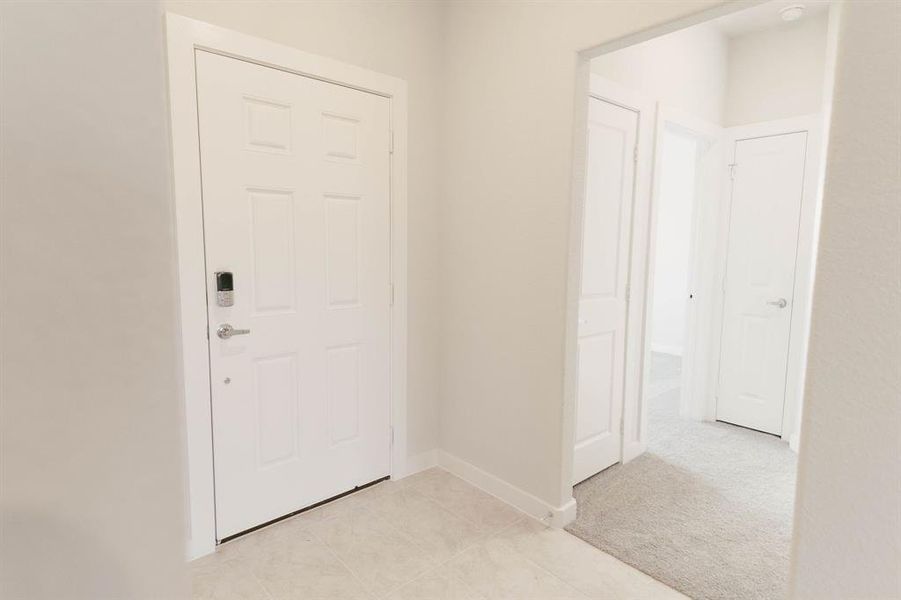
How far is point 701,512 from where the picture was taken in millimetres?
2348

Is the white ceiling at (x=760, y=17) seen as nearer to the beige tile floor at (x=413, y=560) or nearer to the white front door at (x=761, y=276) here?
the white front door at (x=761, y=276)

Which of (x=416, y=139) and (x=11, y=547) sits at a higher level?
(x=416, y=139)

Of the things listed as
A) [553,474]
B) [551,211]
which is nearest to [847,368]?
[551,211]

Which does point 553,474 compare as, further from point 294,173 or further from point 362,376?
point 294,173

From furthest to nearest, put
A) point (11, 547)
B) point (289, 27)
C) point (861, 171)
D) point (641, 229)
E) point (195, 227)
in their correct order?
point (641, 229)
point (289, 27)
point (195, 227)
point (861, 171)
point (11, 547)

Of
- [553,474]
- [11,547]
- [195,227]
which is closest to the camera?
[11,547]

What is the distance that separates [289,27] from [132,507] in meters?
2.18

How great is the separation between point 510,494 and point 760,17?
133 inches

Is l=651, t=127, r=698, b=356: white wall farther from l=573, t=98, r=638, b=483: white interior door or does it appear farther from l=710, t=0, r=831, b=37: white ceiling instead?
l=573, t=98, r=638, b=483: white interior door

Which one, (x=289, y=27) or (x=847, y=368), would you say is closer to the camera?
(x=847, y=368)

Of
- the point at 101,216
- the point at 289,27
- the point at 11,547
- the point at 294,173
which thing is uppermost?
the point at 289,27

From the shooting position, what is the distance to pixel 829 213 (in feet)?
1.94

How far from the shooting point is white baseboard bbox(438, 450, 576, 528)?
2209mm

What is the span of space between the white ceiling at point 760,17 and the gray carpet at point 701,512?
2.73 m
